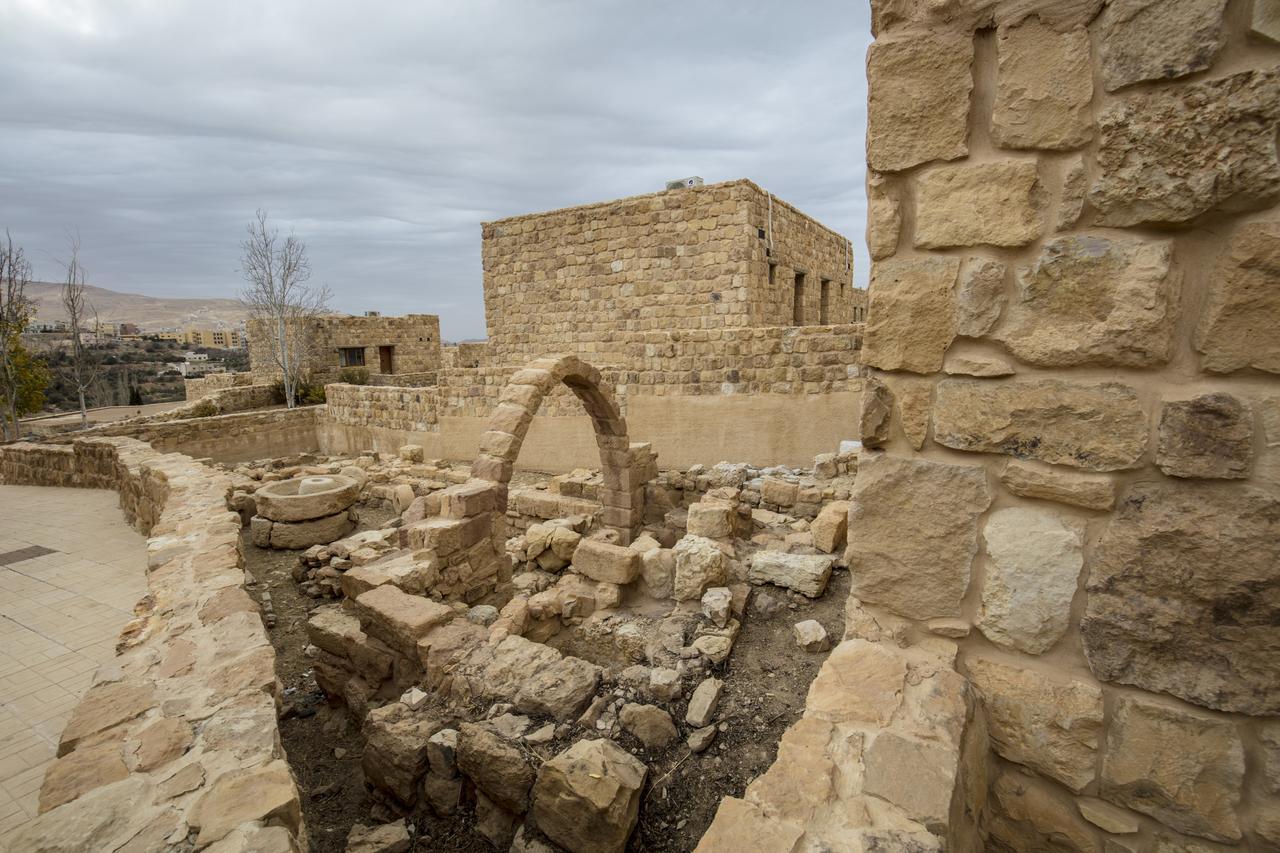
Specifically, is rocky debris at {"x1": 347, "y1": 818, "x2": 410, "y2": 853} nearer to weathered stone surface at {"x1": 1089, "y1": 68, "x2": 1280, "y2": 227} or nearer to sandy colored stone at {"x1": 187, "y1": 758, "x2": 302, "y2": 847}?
sandy colored stone at {"x1": 187, "y1": 758, "x2": 302, "y2": 847}

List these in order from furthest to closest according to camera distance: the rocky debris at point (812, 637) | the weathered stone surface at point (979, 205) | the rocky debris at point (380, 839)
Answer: the rocky debris at point (812, 637), the rocky debris at point (380, 839), the weathered stone surface at point (979, 205)

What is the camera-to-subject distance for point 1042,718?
154 centimetres

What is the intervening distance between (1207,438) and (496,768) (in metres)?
3.16

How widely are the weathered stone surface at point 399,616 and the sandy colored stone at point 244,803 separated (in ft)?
6.41

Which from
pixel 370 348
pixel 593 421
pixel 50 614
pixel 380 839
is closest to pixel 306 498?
pixel 50 614

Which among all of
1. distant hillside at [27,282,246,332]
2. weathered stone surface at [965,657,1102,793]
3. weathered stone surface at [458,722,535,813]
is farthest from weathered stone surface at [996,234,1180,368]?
distant hillside at [27,282,246,332]

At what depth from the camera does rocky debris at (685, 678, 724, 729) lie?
332cm

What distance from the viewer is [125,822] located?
6.10ft

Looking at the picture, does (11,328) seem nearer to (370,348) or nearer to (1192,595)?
(370,348)

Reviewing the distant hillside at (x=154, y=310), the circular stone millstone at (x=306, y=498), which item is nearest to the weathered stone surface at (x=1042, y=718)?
the circular stone millstone at (x=306, y=498)

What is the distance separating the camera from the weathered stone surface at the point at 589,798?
262cm

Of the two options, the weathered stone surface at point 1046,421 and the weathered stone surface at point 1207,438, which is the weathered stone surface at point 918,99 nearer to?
the weathered stone surface at point 1046,421

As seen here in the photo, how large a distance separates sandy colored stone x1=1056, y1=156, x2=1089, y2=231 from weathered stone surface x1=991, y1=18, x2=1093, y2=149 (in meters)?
0.05

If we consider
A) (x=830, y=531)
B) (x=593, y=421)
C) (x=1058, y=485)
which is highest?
(x=1058, y=485)
